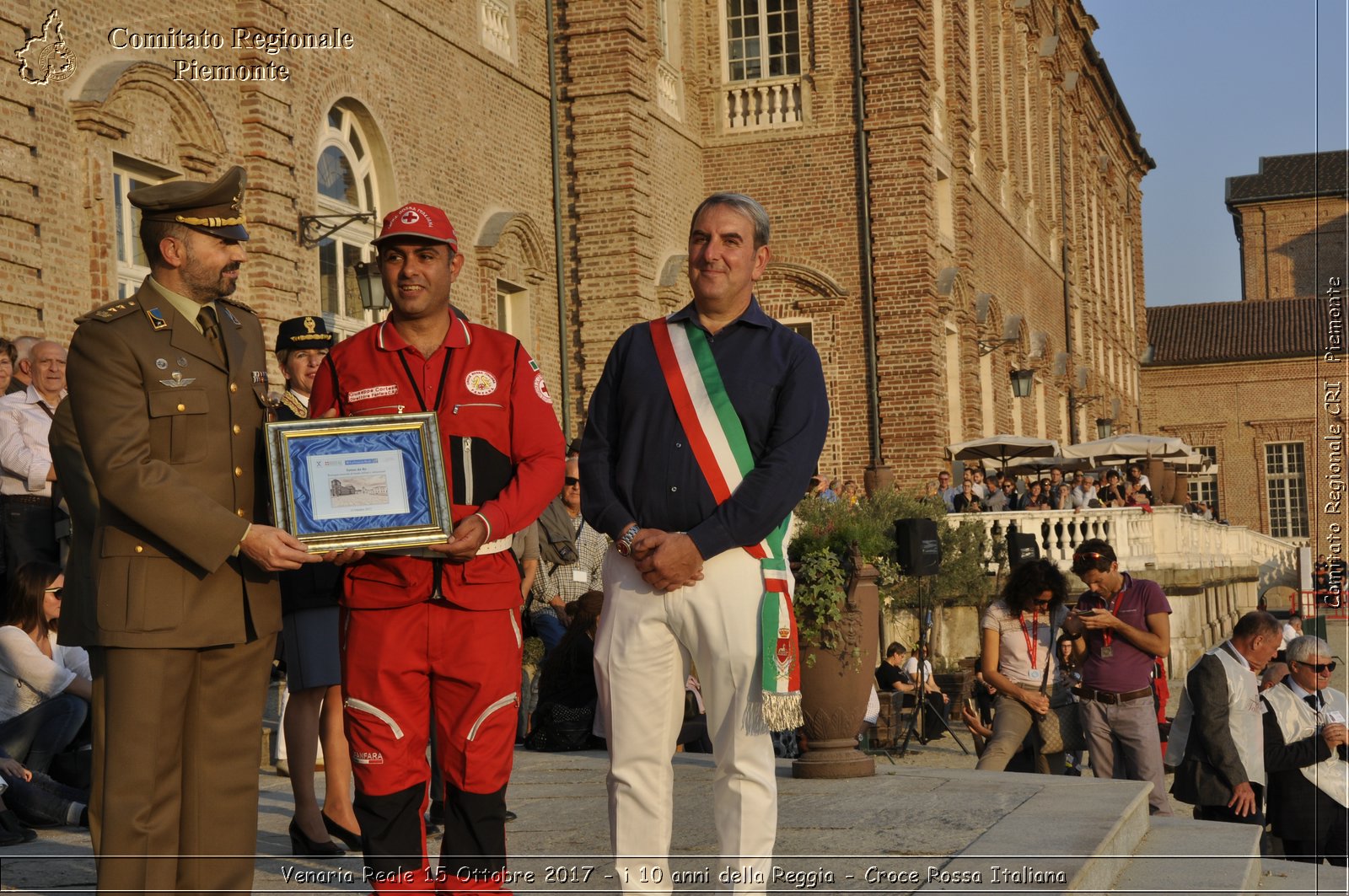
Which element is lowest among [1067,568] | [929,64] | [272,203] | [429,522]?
[1067,568]

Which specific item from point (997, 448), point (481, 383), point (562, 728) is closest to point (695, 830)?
point (481, 383)

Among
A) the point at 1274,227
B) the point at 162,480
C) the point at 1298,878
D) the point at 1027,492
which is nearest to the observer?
the point at 162,480

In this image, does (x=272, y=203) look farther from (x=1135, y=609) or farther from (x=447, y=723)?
(x=447, y=723)

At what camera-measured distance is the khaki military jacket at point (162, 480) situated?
409cm

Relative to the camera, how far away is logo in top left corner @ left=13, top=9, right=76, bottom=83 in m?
11.8

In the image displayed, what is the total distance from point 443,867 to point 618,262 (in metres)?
18.0

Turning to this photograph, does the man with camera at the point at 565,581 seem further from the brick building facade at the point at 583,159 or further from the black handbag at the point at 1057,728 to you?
the brick building facade at the point at 583,159

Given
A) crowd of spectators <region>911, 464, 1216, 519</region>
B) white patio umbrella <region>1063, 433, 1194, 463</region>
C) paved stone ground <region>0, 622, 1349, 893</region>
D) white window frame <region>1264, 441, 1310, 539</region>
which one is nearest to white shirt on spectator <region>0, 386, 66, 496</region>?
paved stone ground <region>0, 622, 1349, 893</region>

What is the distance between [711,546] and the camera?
4.33 meters

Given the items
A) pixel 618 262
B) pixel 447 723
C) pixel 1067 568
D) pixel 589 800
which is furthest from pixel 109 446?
pixel 1067 568

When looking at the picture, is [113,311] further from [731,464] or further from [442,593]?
[731,464]

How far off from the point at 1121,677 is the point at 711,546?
17.9ft

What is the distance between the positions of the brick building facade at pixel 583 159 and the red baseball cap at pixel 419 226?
8028 millimetres

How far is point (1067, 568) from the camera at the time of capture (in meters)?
23.5
